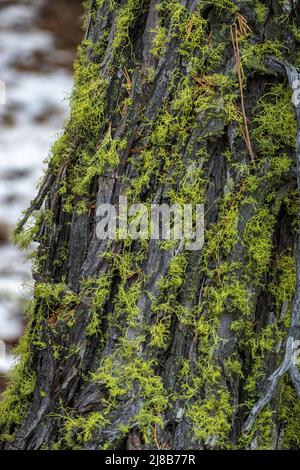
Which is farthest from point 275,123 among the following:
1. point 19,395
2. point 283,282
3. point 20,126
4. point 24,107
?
point 24,107

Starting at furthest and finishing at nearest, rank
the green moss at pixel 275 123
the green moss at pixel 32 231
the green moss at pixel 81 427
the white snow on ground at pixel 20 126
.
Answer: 1. the white snow on ground at pixel 20 126
2. the green moss at pixel 32 231
3. the green moss at pixel 275 123
4. the green moss at pixel 81 427

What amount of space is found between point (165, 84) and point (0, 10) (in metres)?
5.39

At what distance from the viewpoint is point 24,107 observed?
5.18m

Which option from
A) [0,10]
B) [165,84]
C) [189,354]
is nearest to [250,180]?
[165,84]

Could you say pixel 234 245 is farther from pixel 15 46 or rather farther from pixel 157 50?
pixel 15 46

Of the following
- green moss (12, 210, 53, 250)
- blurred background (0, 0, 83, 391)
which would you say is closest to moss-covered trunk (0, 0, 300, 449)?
green moss (12, 210, 53, 250)

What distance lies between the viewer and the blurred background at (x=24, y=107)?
11.5 feet

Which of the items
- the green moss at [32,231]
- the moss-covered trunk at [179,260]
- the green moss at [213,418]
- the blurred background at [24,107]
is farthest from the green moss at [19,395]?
the blurred background at [24,107]

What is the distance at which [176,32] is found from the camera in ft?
5.23

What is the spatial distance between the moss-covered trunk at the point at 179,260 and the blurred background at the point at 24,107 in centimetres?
150

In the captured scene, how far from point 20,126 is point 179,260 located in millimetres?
3685

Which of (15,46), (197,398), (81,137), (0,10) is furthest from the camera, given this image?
(0,10)

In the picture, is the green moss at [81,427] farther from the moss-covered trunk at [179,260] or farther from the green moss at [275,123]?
the green moss at [275,123]

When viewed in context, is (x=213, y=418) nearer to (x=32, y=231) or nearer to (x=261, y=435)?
(x=261, y=435)
